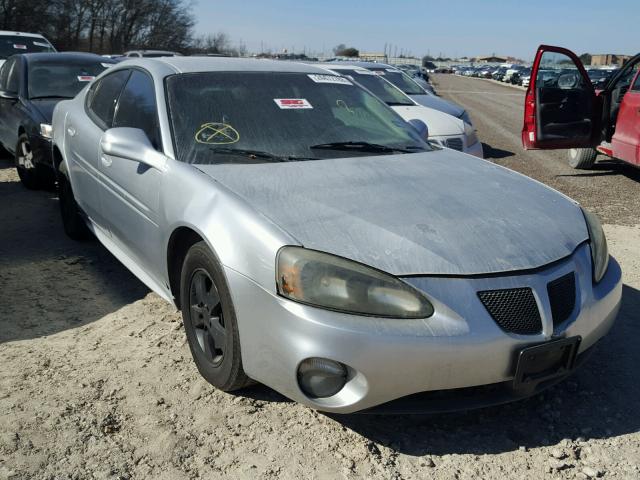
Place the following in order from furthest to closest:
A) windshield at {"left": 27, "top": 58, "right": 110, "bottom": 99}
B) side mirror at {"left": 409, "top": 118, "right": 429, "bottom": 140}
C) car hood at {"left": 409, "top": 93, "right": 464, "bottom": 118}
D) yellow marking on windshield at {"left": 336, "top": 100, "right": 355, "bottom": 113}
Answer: car hood at {"left": 409, "top": 93, "right": 464, "bottom": 118}
windshield at {"left": 27, "top": 58, "right": 110, "bottom": 99}
side mirror at {"left": 409, "top": 118, "right": 429, "bottom": 140}
yellow marking on windshield at {"left": 336, "top": 100, "right": 355, "bottom": 113}

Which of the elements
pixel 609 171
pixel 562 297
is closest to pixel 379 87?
pixel 609 171

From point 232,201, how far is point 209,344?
69 centimetres

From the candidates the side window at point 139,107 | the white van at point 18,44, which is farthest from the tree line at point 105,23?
the side window at point 139,107

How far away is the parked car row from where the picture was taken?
2.26m

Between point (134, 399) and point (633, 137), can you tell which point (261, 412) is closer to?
point (134, 399)

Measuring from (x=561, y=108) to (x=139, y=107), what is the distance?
5.80 meters

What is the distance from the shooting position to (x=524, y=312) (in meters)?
2.34

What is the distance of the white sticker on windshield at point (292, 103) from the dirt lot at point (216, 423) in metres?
1.38

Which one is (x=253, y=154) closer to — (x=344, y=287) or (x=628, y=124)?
(x=344, y=287)

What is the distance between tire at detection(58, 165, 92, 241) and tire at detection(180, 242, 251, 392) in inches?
85.2

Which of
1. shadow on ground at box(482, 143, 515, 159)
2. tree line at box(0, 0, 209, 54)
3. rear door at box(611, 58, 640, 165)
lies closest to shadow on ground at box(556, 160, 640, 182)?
rear door at box(611, 58, 640, 165)

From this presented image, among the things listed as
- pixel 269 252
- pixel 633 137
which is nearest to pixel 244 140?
pixel 269 252

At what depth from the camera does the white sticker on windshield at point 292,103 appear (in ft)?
11.6

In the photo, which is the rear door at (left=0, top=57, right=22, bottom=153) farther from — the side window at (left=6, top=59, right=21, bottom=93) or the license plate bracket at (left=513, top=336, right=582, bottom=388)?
the license plate bracket at (left=513, top=336, right=582, bottom=388)
